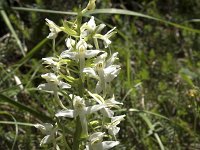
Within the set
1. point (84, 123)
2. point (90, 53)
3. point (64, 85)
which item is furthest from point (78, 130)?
point (90, 53)

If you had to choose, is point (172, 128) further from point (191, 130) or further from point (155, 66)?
point (155, 66)

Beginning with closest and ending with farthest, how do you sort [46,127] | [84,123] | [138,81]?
[84,123]
[46,127]
[138,81]

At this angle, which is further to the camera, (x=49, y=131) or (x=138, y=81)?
(x=138, y=81)

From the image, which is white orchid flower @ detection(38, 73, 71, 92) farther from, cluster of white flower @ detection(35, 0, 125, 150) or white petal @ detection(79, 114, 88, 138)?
white petal @ detection(79, 114, 88, 138)

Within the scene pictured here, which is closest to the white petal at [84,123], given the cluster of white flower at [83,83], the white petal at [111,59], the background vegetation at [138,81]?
the cluster of white flower at [83,83]

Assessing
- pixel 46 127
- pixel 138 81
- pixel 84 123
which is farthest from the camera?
pixel 138 81

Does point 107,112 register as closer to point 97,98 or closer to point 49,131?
point 97,98

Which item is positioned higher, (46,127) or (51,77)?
(51,77)

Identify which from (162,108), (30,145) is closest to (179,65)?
(162,108)

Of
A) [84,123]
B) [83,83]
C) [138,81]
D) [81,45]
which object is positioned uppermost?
[81,45]
